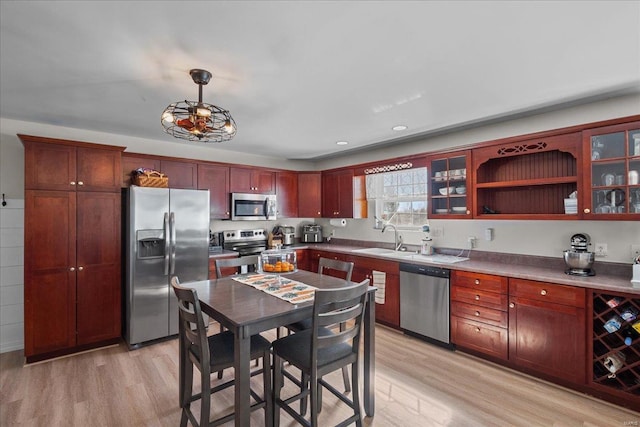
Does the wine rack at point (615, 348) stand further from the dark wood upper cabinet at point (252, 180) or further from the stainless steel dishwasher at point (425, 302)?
the dark wood upper cabinet at point (252, 180)

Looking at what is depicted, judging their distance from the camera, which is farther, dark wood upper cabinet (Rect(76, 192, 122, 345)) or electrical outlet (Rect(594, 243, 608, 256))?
dark wood upper cabinet (Rect(76, 192, 122, 345))

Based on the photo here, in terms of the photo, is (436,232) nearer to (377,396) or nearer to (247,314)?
(377,396)

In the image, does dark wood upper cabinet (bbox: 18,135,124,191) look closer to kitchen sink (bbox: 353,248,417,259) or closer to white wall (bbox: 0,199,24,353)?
white wall (bbox: 0,199,24,353)

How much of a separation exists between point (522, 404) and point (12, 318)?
192 inches

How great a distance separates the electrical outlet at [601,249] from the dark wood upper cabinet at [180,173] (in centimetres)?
448

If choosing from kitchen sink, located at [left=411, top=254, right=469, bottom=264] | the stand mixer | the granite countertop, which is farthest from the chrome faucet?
the stand mixer

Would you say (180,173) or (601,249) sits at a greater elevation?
(180,173)

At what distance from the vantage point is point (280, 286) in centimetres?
239

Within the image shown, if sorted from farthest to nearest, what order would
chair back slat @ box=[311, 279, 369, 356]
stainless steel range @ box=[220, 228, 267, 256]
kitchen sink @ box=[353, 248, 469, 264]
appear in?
stainless steel range @ box=[220, 228, 267, 256] < kitchen sink @ box=[353, 248, 469, 264] < chair back slat @ box=[311, 279, 369, 356]

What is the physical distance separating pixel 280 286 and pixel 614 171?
2.82 m

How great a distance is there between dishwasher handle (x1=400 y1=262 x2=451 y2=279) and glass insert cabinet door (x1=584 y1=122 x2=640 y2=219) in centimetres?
130

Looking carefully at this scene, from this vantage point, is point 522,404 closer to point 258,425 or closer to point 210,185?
point 258,425

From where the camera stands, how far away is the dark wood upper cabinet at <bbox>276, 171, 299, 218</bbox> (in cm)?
516

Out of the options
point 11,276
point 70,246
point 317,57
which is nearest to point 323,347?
point 317,57
